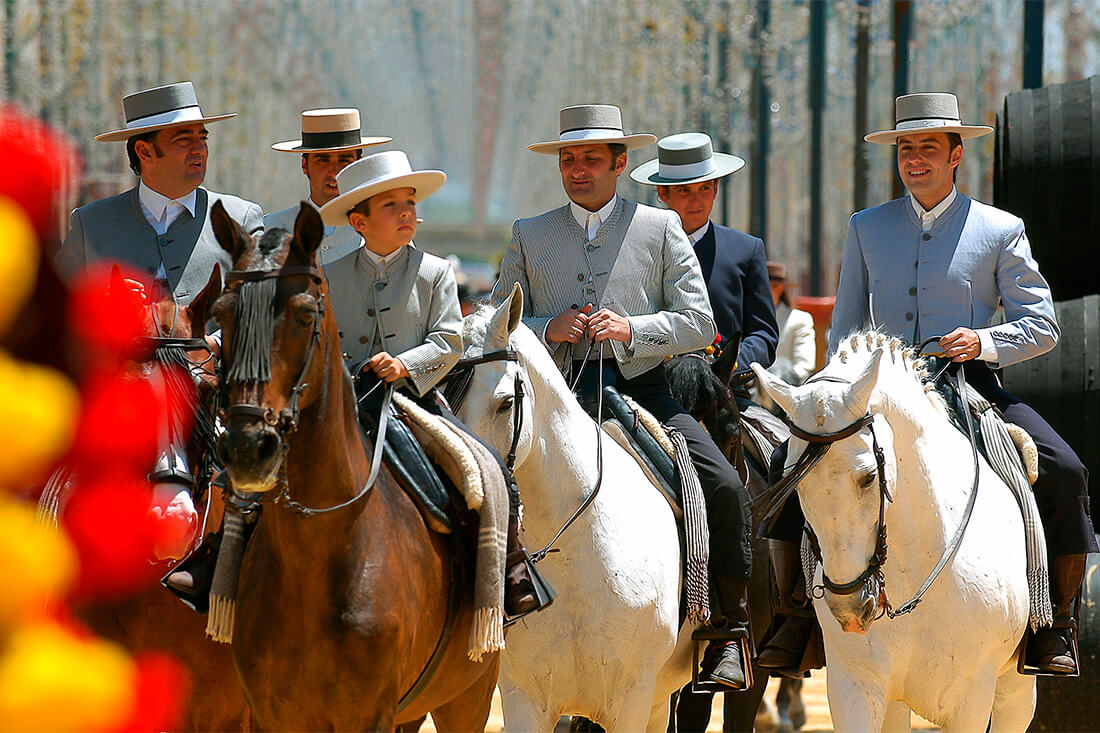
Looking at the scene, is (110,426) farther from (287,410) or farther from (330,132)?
(330,132)

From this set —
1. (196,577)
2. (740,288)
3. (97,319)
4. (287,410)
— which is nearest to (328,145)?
(740,288)

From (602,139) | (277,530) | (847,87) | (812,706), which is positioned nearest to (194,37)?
(847,87)

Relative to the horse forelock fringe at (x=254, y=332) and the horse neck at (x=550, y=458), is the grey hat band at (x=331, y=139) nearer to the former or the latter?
the horse neck at (x=550, y=458)

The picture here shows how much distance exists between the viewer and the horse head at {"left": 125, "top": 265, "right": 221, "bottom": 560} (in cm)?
424

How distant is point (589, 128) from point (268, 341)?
2918mm

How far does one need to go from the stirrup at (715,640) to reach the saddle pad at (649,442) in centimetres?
48

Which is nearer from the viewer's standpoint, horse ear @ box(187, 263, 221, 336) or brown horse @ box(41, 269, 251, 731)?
horse ear @ box(187, 263, 221, 336)

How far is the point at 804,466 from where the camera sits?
16.0 feet

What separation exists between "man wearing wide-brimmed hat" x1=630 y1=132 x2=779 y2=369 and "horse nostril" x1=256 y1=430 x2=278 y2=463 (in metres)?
3.82

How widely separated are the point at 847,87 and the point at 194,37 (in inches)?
521

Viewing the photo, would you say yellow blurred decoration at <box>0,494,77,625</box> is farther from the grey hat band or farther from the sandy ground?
the sandy ground

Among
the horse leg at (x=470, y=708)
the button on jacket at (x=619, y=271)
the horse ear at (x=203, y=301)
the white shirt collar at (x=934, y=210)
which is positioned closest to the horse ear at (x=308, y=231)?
the horse ear at (x=203, y=301)

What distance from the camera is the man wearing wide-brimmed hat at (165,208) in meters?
5.28

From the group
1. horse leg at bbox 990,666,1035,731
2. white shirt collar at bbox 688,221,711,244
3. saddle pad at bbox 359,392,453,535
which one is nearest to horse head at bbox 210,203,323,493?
saddle pad at bbox 359,392,453,535
